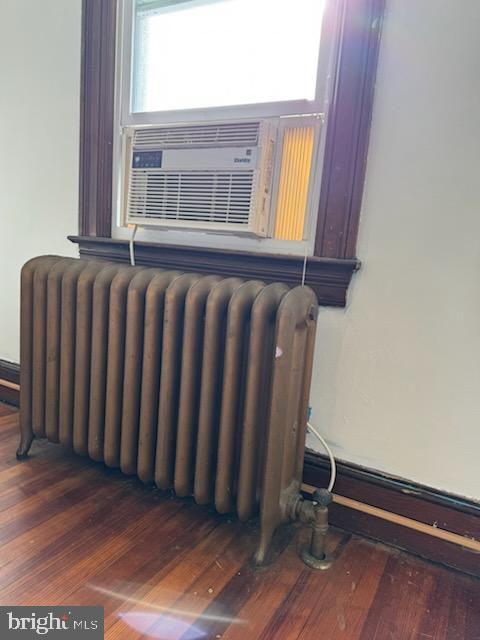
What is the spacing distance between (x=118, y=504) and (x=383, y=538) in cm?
77

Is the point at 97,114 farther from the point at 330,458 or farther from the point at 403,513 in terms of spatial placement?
the point at 403,513

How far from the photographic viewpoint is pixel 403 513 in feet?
4.09

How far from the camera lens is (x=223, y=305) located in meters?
1.18

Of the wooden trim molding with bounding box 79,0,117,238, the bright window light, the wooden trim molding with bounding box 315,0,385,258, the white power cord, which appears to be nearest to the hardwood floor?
the white power cord

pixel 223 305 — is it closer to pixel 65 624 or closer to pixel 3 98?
pixel 65 624

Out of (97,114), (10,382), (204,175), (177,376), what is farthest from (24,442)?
(97,114)

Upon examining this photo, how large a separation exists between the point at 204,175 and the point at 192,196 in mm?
73

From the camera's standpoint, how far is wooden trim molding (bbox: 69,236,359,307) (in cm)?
128

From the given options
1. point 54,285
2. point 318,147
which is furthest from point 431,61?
point 54,285

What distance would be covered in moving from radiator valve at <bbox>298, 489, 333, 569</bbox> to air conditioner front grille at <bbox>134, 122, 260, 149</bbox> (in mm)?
968

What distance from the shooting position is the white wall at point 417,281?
111 centimetres

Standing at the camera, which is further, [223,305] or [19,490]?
[19,490]

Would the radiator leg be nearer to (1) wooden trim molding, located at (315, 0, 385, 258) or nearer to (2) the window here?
(2) the window

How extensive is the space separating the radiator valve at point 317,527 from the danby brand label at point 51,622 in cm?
52
